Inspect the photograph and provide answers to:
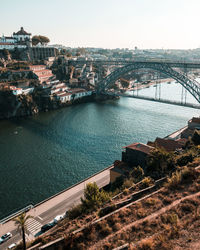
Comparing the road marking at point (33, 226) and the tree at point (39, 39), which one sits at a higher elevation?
the tree at point (39, 39)

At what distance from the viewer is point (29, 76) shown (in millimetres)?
56531

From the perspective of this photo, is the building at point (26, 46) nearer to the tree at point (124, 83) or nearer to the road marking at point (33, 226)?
the tree at point (124, 83)

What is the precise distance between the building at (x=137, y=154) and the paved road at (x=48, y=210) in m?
2.63

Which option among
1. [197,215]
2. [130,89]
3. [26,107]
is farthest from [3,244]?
[130,89]

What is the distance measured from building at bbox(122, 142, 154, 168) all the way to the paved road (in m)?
A: 2.63

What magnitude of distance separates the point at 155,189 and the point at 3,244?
33.0 feet

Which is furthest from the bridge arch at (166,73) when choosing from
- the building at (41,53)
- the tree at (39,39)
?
the tree at (39,39)

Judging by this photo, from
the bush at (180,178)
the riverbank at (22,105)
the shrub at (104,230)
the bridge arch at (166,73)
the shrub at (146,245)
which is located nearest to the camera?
the shrub at (146,245)

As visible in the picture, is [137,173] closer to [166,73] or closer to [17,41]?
[166,73]

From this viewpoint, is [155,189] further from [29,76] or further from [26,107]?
[29,76]

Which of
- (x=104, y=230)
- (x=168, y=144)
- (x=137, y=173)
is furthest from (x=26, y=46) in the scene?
(x=104, y=230)

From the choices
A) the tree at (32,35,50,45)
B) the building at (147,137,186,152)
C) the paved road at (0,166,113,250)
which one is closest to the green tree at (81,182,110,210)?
the paved road at (0,166,113,250)

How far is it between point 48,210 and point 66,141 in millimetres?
14994

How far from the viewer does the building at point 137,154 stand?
2041 centimetres
